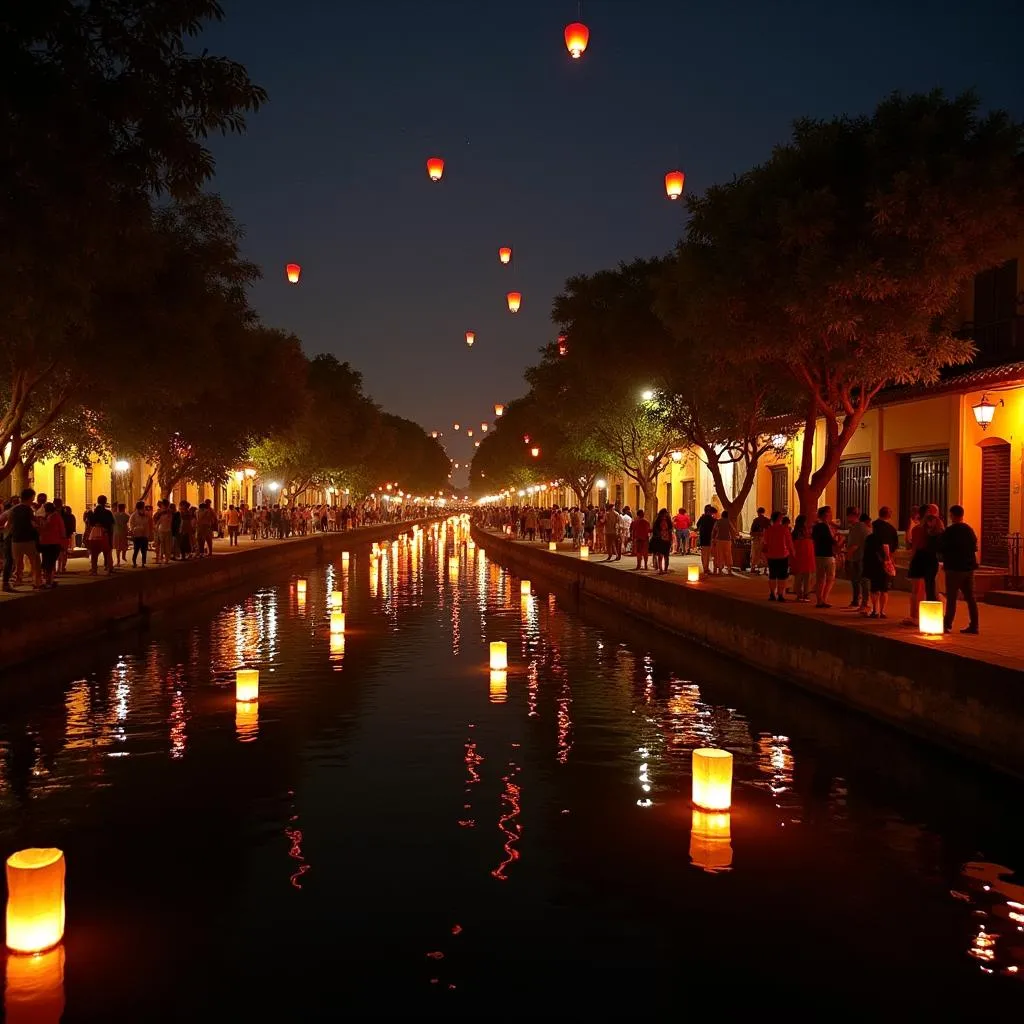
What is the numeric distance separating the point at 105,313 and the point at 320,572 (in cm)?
1912

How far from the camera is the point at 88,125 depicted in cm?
1168

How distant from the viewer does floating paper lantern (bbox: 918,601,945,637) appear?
46.0ft

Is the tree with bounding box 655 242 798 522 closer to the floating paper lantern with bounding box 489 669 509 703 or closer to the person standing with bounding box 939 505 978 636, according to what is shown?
the person standing with bounding box 939 505 978 636

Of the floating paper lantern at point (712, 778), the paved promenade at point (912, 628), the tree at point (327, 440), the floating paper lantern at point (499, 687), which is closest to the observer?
the floating paper lantern at point (712, 778)

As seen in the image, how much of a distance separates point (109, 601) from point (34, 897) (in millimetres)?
16651

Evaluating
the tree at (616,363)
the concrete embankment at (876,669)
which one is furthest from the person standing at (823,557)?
the tree at (616,363)

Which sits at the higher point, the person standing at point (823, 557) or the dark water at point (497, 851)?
the person standing at point (823, 557)

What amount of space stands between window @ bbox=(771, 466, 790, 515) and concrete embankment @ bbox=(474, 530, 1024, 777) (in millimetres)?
15077

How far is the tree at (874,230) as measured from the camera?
1719cm

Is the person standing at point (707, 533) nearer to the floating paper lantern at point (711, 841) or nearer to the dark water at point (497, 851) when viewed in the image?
the dark water at point (497, 851)

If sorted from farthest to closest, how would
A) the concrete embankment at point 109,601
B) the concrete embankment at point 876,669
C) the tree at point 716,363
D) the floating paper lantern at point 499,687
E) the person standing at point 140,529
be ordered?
the person standing at point 140,529
the tree at point 716,363
the concrete embankment at point 109,601
the floating paper lantern at point 499,687
the concrete embankment at point 876,669

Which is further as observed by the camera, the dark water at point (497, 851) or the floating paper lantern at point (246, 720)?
the floating paper lantern at point (246, 720)

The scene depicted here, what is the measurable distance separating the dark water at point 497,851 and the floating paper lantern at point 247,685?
0.25 meters

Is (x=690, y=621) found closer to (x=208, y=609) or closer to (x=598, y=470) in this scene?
(x=208, y=609)
